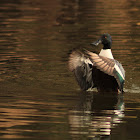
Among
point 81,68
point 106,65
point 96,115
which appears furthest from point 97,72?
point 96,115

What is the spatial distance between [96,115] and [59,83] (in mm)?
2722

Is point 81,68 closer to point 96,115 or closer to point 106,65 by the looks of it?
point 106,65

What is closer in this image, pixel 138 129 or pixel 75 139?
pixel 75 139

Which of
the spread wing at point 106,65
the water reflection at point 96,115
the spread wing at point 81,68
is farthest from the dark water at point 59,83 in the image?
the spread wing at point 106,65

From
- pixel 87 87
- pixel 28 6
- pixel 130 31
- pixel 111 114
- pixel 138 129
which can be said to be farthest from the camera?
pixel 28 6

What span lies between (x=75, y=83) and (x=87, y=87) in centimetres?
72

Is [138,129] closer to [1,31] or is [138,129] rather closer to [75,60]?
[75,60]

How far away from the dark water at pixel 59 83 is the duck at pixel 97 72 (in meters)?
0.22

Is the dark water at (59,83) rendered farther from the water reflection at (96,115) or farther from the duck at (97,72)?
the duck at (97,72)

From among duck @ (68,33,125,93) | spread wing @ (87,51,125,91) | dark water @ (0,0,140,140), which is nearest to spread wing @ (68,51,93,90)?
duck @ (68,33,125,93)

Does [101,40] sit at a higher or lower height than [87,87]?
higher

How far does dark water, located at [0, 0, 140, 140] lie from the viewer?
9078 millimetres

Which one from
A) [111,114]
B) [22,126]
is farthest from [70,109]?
[22,126]

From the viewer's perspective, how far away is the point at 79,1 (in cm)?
3403
